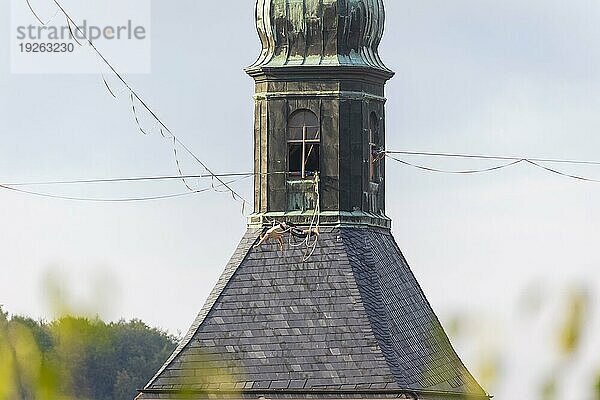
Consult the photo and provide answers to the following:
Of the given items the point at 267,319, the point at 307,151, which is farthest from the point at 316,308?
the point at 307,151

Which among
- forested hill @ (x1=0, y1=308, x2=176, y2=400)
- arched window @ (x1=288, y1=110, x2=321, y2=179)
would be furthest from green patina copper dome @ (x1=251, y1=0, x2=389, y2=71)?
forested hill @ (x1=0, y1=308, x2=176, y2=400)

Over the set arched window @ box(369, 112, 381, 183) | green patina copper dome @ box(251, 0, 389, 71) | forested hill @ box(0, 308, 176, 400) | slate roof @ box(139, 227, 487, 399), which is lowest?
slate roof @ box(139, 227, 487, 399)

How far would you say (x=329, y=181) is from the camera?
25641 millimetres

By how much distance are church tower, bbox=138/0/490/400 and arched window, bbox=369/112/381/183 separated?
0.07 ft

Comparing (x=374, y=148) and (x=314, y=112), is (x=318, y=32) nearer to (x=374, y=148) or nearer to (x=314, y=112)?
(x=314, y=112)

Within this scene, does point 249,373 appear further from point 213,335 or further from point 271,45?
point 271,45

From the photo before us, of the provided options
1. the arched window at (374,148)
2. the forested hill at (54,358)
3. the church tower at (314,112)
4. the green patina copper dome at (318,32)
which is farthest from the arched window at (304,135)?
the forested hill at (54,358)

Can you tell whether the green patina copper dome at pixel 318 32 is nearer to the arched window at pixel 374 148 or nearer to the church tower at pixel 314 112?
the church tower at pixel 314 112

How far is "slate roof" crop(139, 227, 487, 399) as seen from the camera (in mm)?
23766

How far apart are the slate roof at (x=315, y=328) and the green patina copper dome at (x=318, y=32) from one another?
2.39 m

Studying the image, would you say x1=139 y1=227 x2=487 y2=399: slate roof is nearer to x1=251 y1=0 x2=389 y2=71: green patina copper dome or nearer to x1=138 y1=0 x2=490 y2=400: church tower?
x1=138 y1=0 x2=490 y2=400: church tower

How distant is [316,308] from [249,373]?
1.43 metres

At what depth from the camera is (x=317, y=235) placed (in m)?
25.5

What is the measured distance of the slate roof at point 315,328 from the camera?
23.8 m
